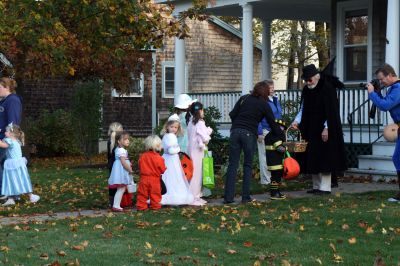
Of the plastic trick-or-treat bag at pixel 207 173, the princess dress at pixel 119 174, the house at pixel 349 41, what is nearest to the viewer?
the princess dress at pixel 119 174

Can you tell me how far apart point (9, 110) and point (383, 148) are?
23.7 ft

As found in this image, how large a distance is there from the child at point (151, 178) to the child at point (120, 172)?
26 cm

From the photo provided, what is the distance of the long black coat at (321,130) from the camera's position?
13445 millimetres

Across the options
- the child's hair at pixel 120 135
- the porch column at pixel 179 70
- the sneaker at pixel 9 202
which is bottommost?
the sneaker at pixel 9 202

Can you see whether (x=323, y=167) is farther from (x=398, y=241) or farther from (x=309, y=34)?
(x=309, y=34)

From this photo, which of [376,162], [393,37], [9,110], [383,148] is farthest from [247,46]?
[9,110]

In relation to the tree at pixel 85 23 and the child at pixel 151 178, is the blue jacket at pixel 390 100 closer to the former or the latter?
the child at pixel 151 178

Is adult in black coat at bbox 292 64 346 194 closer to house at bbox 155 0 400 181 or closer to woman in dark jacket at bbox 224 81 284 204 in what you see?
woman in dark jacket at bbox 224 81 284 204

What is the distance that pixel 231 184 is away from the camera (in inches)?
503

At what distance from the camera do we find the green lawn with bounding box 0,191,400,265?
8.20m

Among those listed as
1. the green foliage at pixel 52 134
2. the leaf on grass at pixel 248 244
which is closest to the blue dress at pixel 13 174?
the leaf on grass at pixel 248 244

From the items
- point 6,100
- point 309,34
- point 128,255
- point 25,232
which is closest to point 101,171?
point 6,100

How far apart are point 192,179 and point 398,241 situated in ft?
15.0

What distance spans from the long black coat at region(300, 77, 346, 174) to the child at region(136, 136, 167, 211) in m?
2.61
